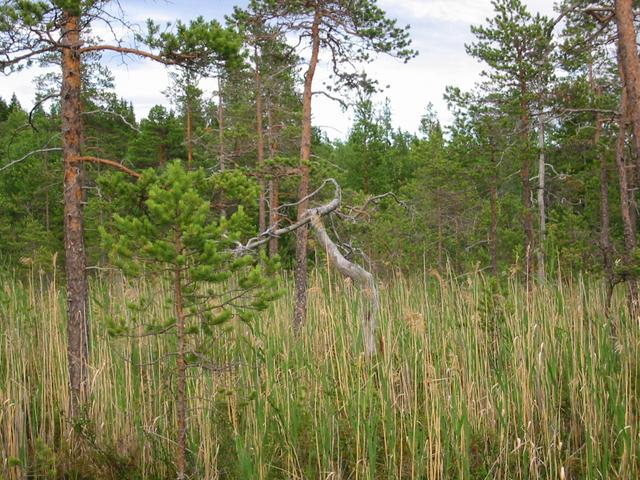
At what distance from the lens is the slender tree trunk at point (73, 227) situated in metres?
4.46

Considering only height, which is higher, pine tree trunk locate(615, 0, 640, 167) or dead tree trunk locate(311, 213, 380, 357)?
pine tree trunk locate(615, 0, 640, 167)

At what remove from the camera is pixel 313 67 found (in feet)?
32.3

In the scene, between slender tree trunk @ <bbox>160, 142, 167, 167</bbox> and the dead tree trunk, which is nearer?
the dead tree trunk

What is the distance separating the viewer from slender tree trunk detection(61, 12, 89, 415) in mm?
4461

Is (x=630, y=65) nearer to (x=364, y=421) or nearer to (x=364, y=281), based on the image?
(x=364, y=281)

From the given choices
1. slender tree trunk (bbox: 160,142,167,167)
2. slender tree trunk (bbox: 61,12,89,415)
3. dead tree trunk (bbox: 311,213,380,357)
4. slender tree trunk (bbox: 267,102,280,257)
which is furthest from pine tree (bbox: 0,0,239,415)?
slender tree trunk (bbox: 160,142,167,167)

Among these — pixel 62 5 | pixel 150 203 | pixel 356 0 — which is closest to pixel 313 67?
pixel 356 0

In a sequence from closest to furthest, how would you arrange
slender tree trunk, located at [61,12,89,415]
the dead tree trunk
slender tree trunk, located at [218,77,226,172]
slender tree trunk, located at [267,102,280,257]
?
slender tree trunk, located at [61,12,89,415]
the dead tree trunk
slender tree trunk, located at [267,102,280,257]
slender tree trunk, located at [218,77,226,172]

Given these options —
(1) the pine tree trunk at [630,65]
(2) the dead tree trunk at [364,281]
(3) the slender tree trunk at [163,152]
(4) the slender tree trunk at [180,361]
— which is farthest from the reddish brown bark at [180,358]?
(3) the slender tree trunk at [163,152]

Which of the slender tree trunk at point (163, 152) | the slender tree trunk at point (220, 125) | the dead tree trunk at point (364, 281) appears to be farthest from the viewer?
the slender tree trunk at point (163, 152)

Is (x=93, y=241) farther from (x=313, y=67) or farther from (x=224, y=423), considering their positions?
(x=224, y=423)

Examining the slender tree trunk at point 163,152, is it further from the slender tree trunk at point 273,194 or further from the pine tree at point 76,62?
the pine tree at point 76,62

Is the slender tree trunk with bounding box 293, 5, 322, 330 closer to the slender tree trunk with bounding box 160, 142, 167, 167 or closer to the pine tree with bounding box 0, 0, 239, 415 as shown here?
the pine tree with bounding box 0, 0, 239, 415

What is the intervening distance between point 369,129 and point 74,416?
26.4 m
